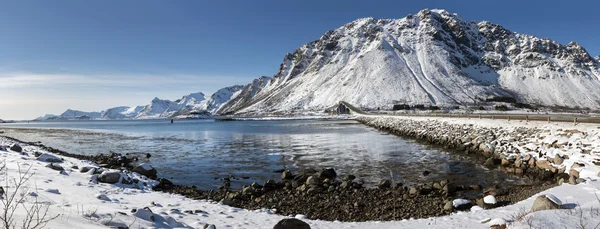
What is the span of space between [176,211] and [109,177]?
619 cm

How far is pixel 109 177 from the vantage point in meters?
14.9

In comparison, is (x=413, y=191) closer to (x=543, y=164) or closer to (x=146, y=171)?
(x=543, y=164)

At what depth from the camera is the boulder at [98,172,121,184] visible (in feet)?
48.7

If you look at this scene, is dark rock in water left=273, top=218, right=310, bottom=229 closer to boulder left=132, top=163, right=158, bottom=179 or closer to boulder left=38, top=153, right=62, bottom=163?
boulder left=132, top=163, right=158, bottom=179

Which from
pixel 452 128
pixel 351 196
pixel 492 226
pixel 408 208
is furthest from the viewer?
pixel 452 128

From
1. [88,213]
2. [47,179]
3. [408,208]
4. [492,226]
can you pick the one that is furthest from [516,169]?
[47,179]

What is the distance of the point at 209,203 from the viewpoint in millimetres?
12969

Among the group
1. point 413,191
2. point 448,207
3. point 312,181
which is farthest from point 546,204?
point 312,181

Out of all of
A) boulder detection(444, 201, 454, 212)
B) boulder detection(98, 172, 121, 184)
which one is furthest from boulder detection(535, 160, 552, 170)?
boulder detection(98, 172, 121, 184)

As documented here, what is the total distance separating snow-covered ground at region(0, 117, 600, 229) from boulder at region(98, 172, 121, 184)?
0.41m

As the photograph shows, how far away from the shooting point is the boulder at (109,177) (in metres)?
14.8

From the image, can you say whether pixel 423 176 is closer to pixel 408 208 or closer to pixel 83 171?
pixel 408 208

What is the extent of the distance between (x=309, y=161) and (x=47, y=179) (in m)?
17.3

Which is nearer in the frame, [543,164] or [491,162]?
[543,164]
